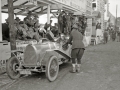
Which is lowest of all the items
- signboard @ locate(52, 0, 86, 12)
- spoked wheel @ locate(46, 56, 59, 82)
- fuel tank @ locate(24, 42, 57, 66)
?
spoked wheel @ locate(46, 56, 59, 82)

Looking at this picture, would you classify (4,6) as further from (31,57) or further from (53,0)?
(31,57)

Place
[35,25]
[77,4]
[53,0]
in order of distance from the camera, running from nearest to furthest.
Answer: [35,25] → [53,0] → [77,4]

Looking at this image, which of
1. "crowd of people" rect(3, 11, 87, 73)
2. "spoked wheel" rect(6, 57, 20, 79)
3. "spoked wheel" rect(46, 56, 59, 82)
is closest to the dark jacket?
"crowd of people" rect(3, 11, 87, 73)

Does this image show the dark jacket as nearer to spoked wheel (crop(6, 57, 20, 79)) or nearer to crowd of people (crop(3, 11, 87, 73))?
crowd of people (crop(3, 11, 87, 73))

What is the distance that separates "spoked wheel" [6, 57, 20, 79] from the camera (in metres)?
6.04

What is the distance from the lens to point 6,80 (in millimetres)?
6293

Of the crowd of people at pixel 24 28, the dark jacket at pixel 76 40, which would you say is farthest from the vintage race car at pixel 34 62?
the crowd of people at pixel 24 28

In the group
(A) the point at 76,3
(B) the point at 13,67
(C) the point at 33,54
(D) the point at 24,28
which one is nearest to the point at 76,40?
(C) the point at 33,54

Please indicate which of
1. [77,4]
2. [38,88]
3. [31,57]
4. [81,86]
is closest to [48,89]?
[38,88]

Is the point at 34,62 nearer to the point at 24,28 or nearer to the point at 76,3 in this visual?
the point at 24,28

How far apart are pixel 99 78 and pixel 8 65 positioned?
2.92 m

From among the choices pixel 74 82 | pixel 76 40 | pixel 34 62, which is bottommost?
pixel 74 82

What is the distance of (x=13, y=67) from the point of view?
6.20 m

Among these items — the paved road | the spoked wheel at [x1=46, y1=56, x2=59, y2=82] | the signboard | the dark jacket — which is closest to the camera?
the paved road
